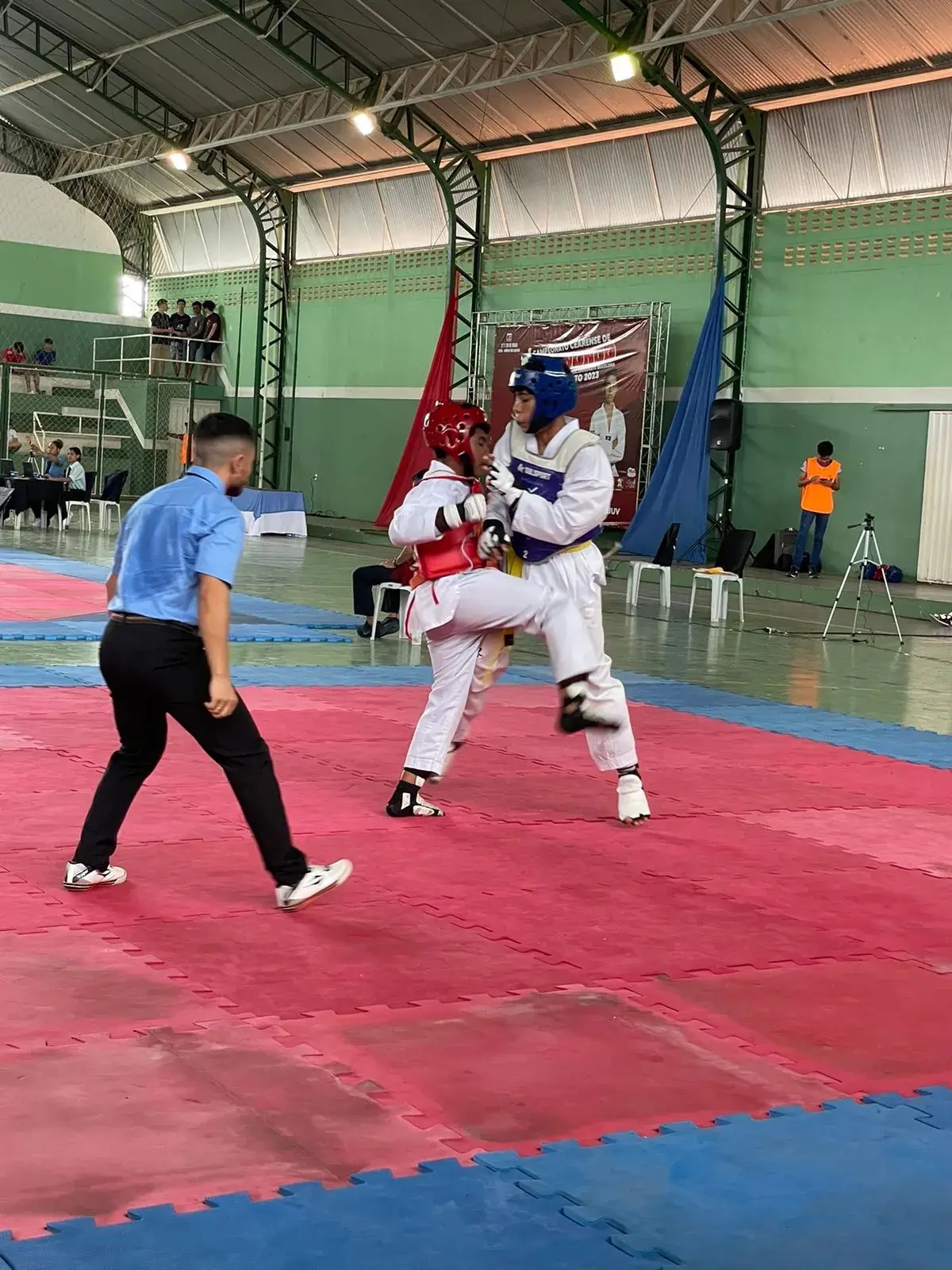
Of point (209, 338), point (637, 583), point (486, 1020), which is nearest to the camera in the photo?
point (486, 1020)

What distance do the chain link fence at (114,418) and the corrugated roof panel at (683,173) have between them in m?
13.2

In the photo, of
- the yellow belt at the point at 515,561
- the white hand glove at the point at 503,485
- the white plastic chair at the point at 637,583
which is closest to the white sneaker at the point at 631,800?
the yellow belt at the point at 515,561

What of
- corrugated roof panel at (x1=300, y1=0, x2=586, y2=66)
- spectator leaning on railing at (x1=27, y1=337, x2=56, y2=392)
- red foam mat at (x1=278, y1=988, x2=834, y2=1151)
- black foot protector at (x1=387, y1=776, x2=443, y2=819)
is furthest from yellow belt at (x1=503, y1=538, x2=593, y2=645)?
spectator leaning on railing at (x1=27, y1=337, x2=56, y2=392)

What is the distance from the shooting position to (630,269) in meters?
25.3

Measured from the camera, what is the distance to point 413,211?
98.4 feet

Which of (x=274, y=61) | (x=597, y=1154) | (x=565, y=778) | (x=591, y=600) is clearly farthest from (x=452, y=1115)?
(x=274, y=61)

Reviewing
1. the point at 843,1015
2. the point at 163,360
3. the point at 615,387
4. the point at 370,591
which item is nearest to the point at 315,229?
the point at 163,360

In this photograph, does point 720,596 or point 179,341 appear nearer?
point 720,596

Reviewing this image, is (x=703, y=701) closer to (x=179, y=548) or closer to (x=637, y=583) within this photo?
(x=179, y=548)

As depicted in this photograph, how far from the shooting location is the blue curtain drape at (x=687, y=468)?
22.4 meters

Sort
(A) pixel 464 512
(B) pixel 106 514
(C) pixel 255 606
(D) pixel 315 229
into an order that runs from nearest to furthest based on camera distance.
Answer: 1. (A) pixel 464 512
2. (C) pixel 255 606
3. (B) pixel 106 514
4. (D) pixel 315 229

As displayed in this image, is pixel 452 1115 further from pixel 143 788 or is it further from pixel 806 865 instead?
pixel 143 788

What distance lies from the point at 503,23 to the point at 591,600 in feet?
62.7

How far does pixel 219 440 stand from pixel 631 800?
259 centimetres
